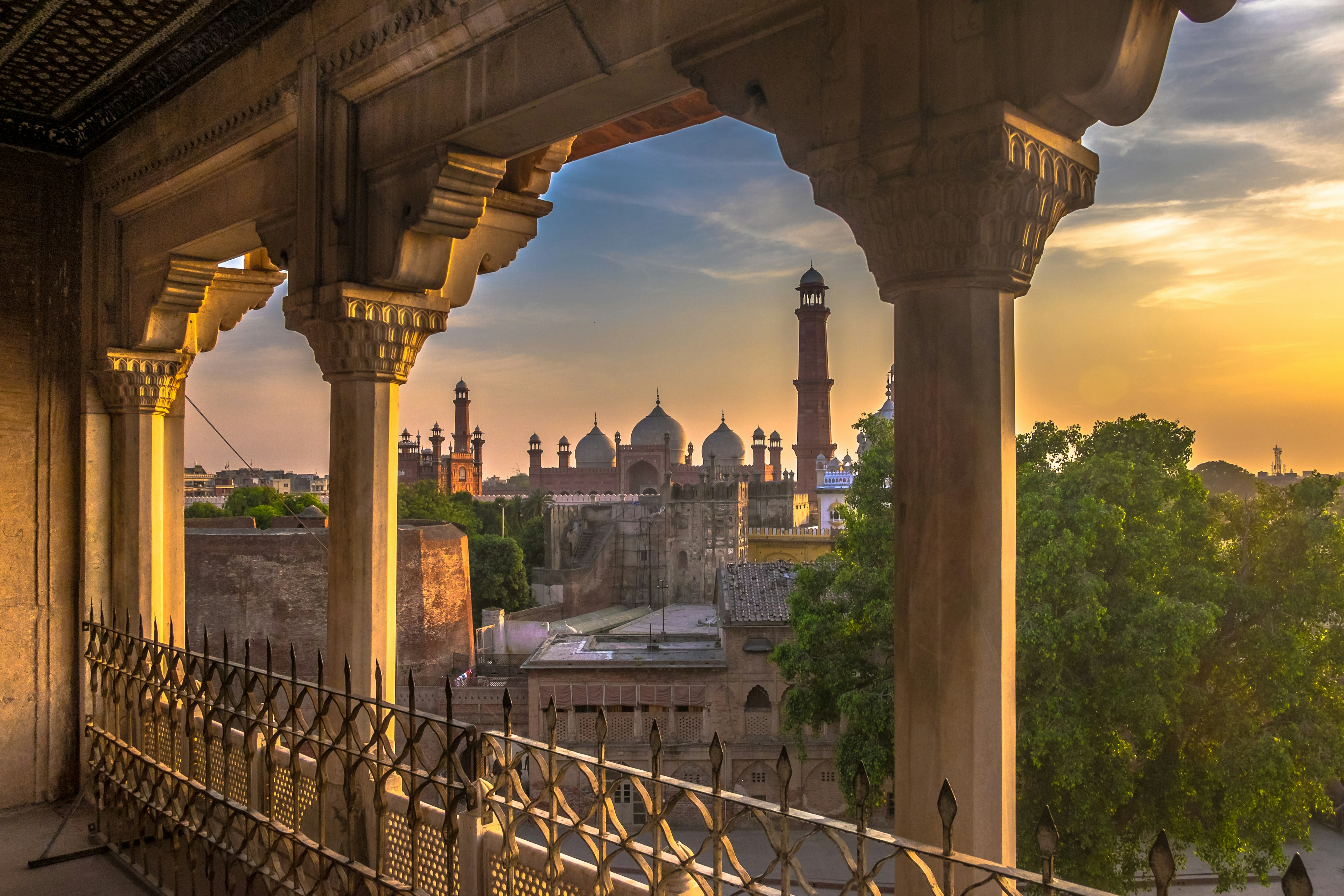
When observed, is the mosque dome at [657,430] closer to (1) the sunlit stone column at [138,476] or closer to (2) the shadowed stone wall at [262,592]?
(2) the shadowed stone wall at [262,592]

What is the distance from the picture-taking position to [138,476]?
209 inches

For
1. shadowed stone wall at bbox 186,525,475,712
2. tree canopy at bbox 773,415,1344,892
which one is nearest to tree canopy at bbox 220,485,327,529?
shadowed stone wall at bbox 186,525,475,712

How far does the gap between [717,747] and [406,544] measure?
2213cm

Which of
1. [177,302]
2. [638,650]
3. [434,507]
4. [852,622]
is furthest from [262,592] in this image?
[434,507]

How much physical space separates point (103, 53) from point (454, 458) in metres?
53.1

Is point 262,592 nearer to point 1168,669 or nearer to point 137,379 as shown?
point 137,379

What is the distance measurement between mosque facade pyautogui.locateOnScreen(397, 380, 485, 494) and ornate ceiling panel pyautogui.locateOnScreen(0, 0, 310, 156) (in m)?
47.7

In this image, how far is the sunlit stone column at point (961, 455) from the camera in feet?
6.49

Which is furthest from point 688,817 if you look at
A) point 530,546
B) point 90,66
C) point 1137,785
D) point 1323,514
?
point 530,546

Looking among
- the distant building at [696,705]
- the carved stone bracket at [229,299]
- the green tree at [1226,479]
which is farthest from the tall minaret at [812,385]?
the carved stone bracket at [229,299]

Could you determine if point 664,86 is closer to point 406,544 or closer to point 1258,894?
point 1258,894

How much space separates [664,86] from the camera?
288 cm

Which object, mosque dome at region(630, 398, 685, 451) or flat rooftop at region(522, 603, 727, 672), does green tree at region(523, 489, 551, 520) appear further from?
flat rooftop at region(522, 603, 727, 672)

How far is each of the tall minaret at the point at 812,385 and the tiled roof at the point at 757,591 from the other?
20299 mm
